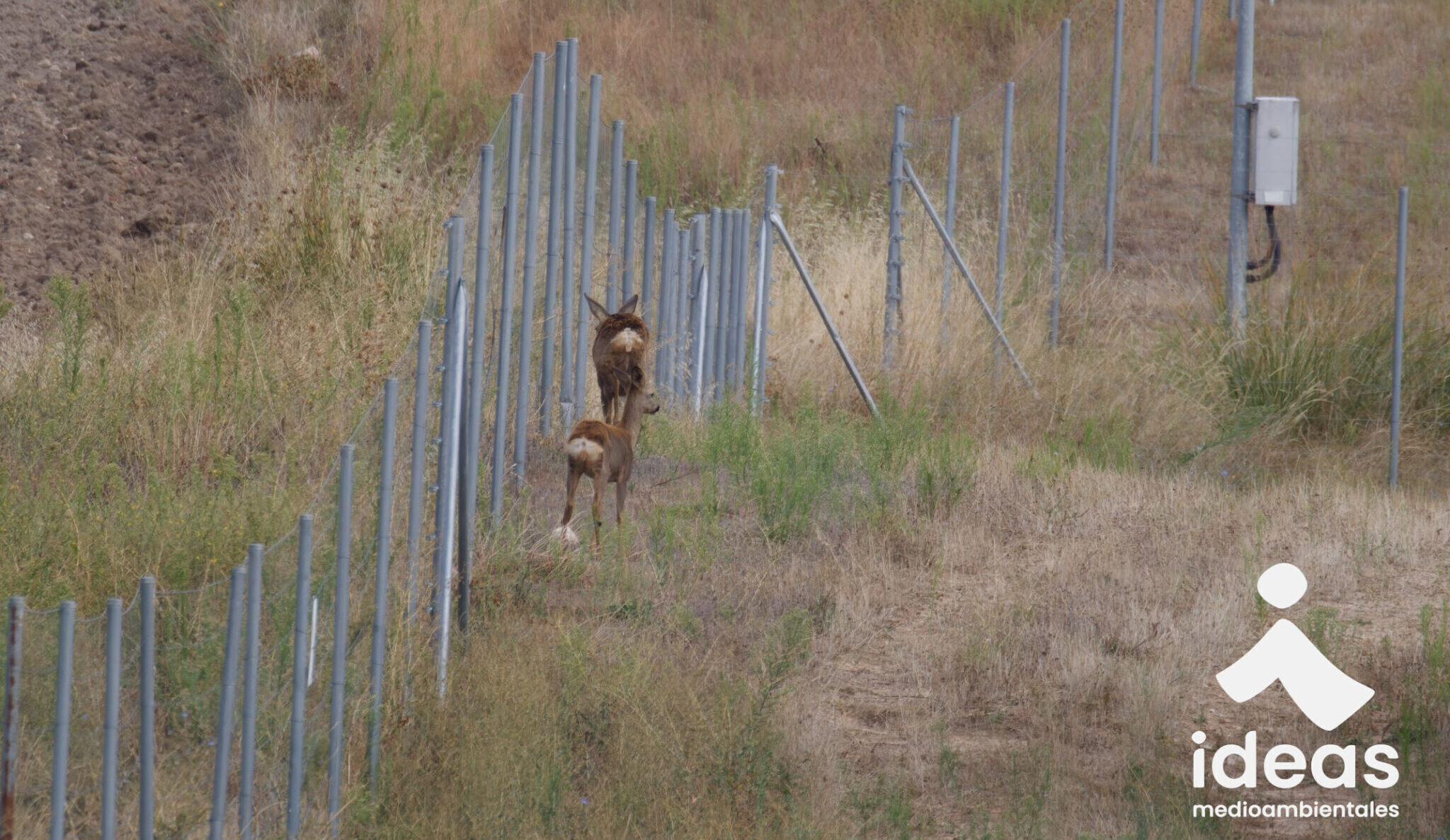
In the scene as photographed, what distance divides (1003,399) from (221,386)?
4858 mm

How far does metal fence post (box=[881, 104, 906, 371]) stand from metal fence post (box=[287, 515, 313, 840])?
6.95m

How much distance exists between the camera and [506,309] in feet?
21.7

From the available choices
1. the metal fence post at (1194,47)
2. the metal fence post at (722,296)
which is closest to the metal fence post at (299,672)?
the metal fence post at (722,296)

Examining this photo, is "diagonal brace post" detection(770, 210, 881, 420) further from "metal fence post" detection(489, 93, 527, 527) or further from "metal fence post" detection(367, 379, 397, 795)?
"metal fence post" detection(367, 379, 397, 795)

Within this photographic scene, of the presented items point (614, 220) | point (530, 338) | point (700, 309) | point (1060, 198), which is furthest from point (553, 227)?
point (1060, 198)

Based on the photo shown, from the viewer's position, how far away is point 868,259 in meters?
11.5

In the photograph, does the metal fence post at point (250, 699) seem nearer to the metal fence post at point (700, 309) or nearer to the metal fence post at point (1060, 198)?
the metal fence post at point (700, 309)

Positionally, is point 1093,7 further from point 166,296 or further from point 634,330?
point 634,330

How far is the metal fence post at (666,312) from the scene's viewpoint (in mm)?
9047

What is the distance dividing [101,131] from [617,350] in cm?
969

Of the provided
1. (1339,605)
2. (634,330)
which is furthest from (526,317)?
(1339,605)

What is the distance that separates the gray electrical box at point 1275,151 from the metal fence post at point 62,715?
362 inches

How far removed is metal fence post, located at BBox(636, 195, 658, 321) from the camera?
9.00 meters

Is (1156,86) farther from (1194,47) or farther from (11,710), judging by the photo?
(11,710)
